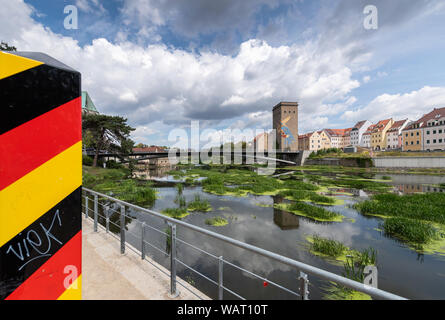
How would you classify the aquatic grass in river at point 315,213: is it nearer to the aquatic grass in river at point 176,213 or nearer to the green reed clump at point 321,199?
the green reed clump at point 321,199

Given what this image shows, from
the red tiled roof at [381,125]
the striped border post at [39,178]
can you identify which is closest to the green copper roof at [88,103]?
the striped border post at [39,178]

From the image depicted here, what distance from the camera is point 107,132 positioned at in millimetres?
27125

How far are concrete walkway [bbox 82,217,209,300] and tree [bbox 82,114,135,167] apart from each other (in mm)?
25673

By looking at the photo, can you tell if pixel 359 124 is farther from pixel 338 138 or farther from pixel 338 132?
pixel 338 132

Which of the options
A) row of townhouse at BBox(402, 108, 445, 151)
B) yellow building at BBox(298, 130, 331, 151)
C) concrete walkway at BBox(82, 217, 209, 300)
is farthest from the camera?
yellow building at BBox(298, 130, 331, 151)

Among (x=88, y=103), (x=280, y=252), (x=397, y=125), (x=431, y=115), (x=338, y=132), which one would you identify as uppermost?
(x=88, y=103)

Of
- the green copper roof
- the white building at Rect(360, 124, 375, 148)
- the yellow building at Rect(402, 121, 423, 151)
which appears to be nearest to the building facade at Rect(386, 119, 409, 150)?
the white building at Rect(360, 124, 375, 148)

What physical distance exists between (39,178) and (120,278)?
2489 mm

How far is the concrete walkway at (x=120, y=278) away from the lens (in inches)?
96.0

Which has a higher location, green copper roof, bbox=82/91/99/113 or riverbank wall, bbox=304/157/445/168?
green copper roof, bbox=82/91/99/113

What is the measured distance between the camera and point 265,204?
1167 cm

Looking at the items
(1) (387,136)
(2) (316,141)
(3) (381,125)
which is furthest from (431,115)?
(2) (316,141)

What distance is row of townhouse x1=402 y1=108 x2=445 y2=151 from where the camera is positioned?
1658 inches

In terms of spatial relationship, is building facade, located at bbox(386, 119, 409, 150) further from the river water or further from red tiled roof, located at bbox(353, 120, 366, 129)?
the river water
